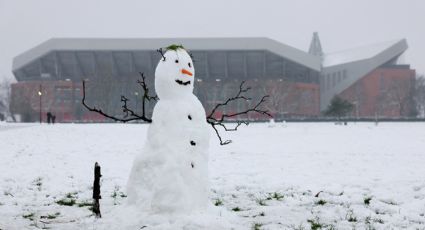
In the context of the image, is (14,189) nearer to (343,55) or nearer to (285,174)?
(285,174)

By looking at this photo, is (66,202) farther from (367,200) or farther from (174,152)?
(367,200)

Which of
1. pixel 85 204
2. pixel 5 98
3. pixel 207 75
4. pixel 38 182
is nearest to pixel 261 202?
pixel 85 204

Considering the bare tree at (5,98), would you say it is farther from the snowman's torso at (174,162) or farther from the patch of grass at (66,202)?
the snowman's torso at (174,162)

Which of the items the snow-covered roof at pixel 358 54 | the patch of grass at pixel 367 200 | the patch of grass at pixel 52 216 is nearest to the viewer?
the patch of grass at pixel 52 216

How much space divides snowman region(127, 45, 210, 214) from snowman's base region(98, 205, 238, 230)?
3.7 inches

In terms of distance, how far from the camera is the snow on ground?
6695 mm

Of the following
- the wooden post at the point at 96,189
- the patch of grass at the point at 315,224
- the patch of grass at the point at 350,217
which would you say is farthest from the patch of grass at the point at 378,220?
the wooden post at the point at 96,189

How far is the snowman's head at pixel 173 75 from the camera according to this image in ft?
20.8

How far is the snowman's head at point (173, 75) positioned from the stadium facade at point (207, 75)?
65.9m

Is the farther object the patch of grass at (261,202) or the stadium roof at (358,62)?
the stadium roof at (358,62)

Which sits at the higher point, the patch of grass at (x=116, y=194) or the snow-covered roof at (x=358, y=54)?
the snow-covered roof at (x=358, y=54)

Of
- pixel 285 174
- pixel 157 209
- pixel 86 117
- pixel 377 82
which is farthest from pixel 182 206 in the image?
pixel 377 82

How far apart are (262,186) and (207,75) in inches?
3035

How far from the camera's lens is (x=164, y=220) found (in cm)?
585
